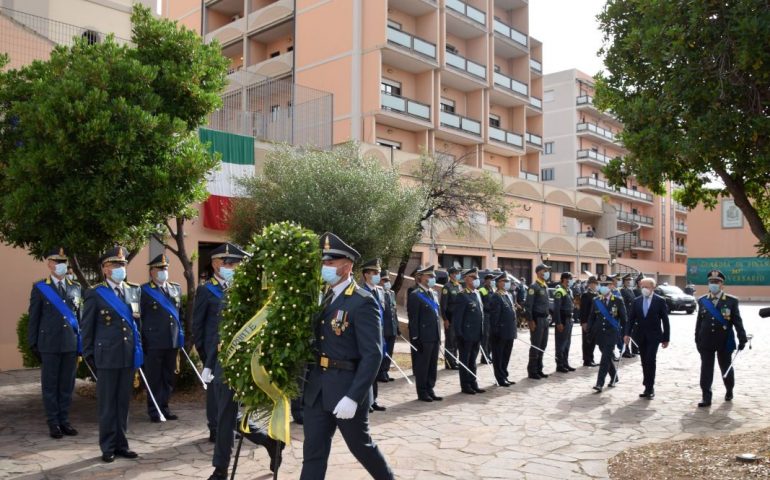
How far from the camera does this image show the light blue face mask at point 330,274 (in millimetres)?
5113

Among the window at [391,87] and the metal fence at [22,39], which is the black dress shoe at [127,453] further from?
the window at [391,87]

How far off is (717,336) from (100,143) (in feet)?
30.3

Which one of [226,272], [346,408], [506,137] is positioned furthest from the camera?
[506,137]

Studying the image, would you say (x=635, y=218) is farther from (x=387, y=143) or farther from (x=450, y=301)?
(x=450, y=301)

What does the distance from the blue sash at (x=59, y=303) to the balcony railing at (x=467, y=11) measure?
32220mm

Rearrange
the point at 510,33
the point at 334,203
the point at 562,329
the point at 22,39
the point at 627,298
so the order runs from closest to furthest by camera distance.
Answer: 1. the point at 562,329
2. the point at 334,203
3. the point at 22,39
4. the point at 627,298
5. the point at 510,33

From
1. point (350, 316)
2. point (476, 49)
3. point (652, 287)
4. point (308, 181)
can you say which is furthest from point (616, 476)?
point (476, 49)

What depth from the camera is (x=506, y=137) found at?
4062cm

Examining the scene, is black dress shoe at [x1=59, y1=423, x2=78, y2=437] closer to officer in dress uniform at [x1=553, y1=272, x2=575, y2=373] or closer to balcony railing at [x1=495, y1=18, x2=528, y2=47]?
officer in dress uniform at [x1=553, y1=272, x2=575, y2=373]

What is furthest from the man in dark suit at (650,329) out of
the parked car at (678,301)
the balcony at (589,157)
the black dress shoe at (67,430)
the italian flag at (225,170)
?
the balcony at (589,157)

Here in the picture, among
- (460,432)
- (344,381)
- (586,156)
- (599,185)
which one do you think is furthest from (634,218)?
(344,381)

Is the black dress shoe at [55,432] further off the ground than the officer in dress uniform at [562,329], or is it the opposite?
the officer in dress uniform at [562,329]

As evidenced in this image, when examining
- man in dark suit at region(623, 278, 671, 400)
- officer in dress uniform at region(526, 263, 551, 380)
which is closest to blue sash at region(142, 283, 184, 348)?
officer in dress uniform at region(526, 263, 551, 380)

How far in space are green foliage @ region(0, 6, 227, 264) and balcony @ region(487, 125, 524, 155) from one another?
31.7 m
